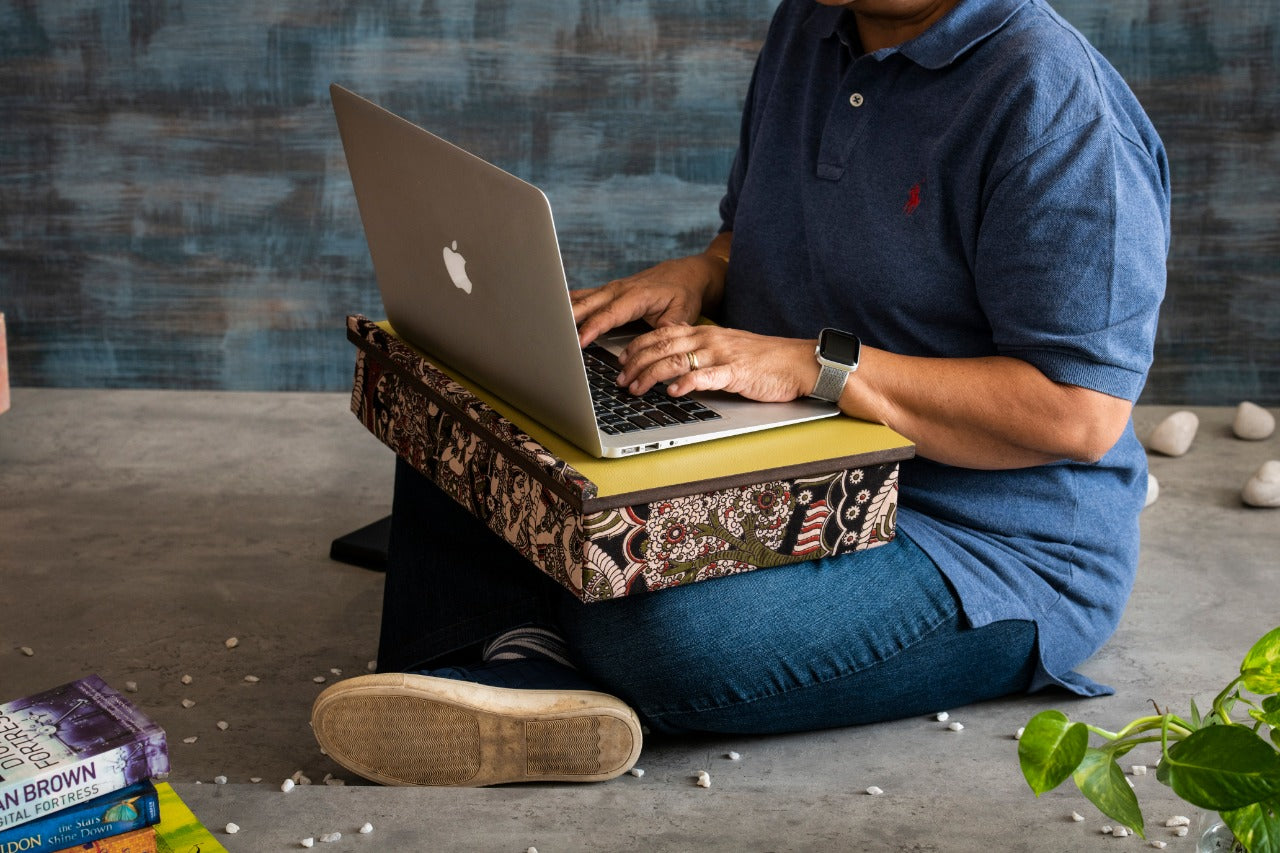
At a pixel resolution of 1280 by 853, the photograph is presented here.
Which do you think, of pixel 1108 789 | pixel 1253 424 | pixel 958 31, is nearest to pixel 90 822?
pixel 1108 789

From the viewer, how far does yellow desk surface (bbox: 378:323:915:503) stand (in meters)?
1.26

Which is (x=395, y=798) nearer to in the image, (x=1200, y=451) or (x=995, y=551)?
(x=995, y=551)

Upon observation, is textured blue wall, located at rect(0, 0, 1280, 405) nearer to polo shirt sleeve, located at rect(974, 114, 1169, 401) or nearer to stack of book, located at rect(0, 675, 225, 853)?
polo shirt sleeve, located at rect(974, 114, 1169, 401)

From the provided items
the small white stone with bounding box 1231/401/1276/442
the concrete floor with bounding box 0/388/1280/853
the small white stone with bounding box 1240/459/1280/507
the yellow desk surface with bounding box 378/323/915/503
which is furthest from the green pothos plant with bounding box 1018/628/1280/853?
the small white stone with bounding box 1231/401/1276/442

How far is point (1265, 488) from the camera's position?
2.29 metres

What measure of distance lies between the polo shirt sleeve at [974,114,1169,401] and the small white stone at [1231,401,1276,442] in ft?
4.60

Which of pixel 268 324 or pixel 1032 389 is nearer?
pixel 1032 389

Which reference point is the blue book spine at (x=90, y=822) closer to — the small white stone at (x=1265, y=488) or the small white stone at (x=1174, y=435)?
the small white stone at (x=1265, y=488)

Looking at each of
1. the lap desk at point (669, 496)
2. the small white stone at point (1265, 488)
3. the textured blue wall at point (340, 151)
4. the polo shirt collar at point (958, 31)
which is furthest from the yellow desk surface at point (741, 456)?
the textured blue wall at point (340, 151)

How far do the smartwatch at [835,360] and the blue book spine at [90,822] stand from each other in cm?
72

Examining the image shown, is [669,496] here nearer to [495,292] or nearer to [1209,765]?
[495,292]

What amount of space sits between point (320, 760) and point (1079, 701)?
0.89 meters

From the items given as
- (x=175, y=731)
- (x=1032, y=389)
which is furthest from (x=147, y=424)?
(x=1032, y=389)

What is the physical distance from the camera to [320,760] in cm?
160
